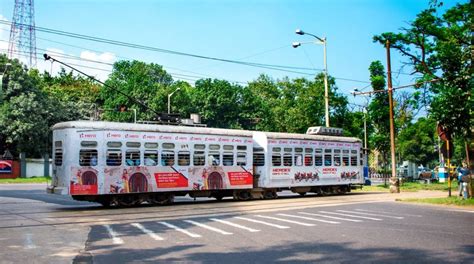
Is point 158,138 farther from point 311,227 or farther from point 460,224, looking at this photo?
point 460,224

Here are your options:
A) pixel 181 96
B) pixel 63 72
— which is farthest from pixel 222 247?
pixel 63 72

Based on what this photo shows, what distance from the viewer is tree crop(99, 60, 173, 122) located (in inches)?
2100

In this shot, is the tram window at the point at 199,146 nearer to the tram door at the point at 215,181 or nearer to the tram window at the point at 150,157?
the tram door at the point at 215,181

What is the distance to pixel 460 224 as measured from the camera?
44.4 feet

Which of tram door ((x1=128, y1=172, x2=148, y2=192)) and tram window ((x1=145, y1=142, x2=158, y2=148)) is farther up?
tram window ((x1=145, y1=142, x2=158, y2=148))

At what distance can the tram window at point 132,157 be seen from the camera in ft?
63.9

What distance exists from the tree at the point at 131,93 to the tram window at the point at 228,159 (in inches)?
1129

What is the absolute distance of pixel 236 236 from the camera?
37.0ft

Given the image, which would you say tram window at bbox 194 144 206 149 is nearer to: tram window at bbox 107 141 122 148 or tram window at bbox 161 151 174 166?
tram window at bbox 161 151 174 166

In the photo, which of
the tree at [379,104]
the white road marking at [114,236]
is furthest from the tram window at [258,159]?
the tree at [379,104]

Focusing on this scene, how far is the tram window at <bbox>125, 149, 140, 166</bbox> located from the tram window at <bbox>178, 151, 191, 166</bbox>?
1898mm

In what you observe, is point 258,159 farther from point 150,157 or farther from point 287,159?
point 150,157

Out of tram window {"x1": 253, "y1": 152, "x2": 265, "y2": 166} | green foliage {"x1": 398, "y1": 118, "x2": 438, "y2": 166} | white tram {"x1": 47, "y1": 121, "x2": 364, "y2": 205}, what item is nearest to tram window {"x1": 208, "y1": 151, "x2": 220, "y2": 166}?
white tram {"x1": 47, "y1": 121, "x2": 364, "y2": 205}

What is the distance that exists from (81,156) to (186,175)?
14.8ft
